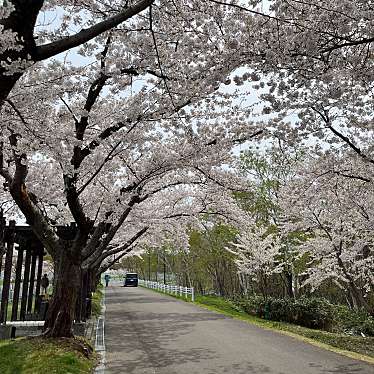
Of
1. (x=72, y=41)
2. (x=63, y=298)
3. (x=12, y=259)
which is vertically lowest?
(x=63, y=298)

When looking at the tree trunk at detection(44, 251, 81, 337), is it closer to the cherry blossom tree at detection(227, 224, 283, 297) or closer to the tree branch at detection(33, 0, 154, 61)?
the tree branch at detection(33, 0, 154, 61)

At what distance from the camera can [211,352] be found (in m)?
8.79

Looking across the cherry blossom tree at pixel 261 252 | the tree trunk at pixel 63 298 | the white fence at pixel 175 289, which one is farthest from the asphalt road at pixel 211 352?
the white fence at pixel 175 289

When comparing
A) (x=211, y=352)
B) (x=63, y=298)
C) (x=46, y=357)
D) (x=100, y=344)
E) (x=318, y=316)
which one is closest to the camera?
(x=46, y=357)

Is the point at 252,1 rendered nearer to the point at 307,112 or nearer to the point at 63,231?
the point at 307,112

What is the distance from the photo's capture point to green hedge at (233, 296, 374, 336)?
14891mm

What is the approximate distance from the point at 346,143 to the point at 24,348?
26.7ft

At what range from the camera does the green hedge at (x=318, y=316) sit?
48.9 feet

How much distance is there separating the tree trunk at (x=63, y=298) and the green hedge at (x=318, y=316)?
34.3 ft

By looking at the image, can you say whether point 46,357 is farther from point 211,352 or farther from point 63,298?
point 211,352

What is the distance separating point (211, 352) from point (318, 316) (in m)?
8.92

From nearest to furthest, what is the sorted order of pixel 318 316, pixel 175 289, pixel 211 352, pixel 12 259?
pixel 211 352, pixel 12 259, pixel 318 316, pixel 175 289

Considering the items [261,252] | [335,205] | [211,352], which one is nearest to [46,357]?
[211,352]

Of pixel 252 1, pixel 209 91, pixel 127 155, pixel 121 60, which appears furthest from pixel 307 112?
pixel 127 155
